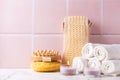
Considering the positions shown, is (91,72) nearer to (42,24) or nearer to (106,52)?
(106,52)

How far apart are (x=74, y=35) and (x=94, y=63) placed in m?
0.20

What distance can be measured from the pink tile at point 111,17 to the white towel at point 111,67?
0.88 ft

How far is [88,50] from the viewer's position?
1.08m

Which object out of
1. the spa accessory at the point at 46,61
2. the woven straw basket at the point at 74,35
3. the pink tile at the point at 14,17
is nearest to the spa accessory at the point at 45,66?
the spa accessory at the point at 46,61

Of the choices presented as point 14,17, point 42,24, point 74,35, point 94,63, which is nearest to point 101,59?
point 94,63

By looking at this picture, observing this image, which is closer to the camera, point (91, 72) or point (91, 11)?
point (91, 72)

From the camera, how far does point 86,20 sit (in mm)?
1184

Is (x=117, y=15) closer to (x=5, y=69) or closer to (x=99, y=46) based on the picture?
(x=99, y=46)

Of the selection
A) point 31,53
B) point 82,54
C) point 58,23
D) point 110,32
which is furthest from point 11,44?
point 110,32

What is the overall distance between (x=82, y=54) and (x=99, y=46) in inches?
3.8

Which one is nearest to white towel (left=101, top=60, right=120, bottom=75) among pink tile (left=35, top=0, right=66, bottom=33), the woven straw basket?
the woven straw basket

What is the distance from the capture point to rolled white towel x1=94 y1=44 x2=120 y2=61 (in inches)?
39.4

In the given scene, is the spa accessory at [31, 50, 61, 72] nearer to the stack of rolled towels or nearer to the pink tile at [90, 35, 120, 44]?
the stack of rolled towels

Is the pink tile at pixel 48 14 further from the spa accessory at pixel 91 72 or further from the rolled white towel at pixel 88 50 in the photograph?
the spa accessory at pixel 91 72
